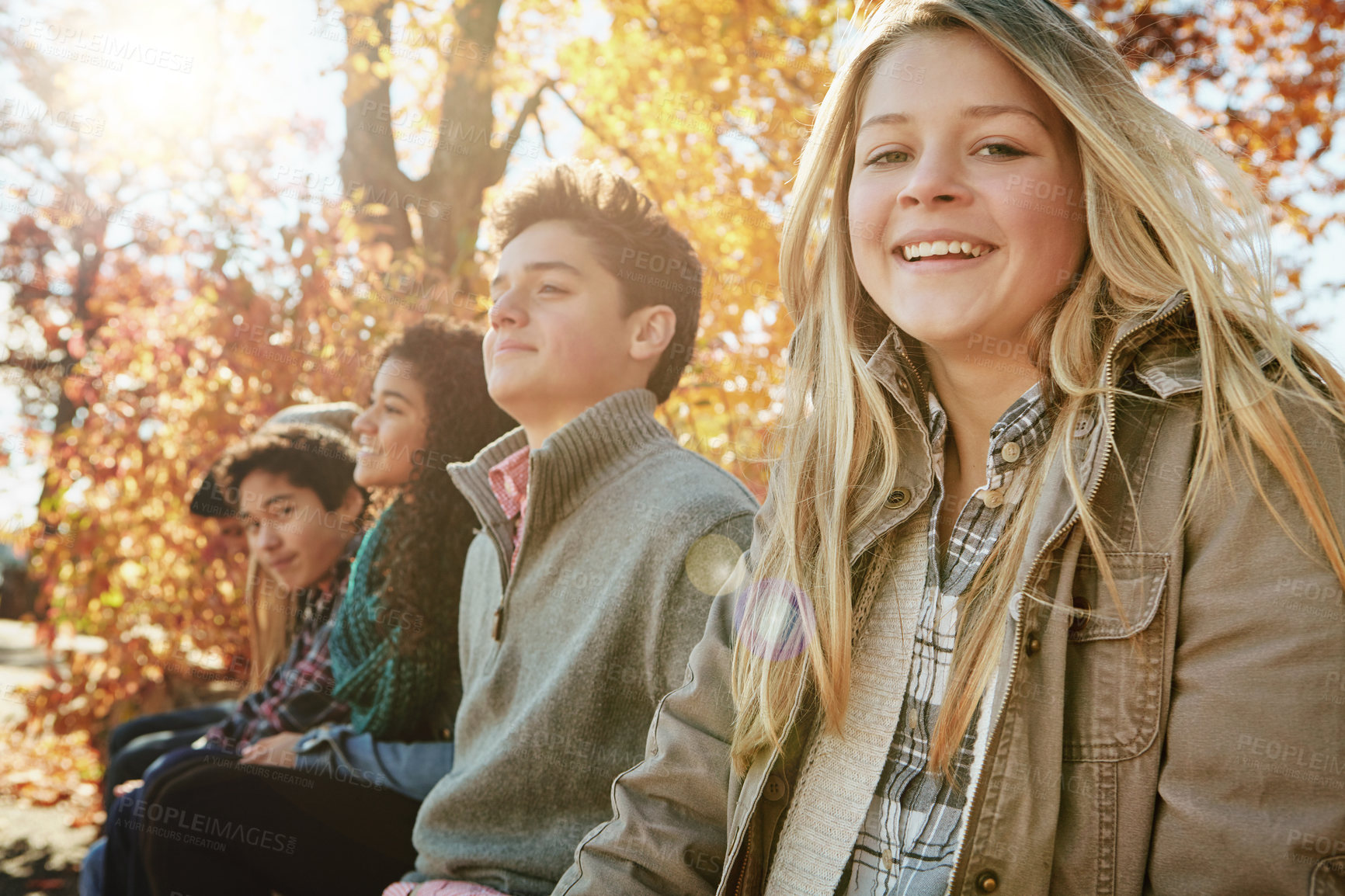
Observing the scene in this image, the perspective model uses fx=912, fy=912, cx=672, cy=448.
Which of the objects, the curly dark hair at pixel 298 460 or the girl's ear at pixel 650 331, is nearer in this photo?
the girl's ear at pixel 650 331

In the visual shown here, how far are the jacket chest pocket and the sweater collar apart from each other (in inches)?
57.7

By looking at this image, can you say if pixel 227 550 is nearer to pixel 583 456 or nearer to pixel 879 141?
pixel 583 456

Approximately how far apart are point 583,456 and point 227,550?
9.99ft

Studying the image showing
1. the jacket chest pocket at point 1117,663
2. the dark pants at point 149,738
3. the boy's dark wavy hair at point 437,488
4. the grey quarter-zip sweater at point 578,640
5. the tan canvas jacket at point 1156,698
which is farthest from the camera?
the dark pants at point 149,738

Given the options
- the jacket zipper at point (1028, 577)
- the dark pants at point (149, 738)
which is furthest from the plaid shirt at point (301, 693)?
the jacket zipper at point (1028, 577)

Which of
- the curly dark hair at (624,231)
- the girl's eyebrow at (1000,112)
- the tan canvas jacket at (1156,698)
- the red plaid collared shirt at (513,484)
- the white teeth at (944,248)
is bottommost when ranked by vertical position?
the tan canvas jacket at (1156,698)

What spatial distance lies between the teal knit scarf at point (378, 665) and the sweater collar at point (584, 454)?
817 mm

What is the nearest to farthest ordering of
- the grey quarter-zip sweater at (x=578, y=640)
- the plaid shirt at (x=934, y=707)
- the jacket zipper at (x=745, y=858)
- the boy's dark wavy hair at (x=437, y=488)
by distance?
the plaid shirt at (x=934, y=707) → the jacket zipper at (x=745, y=858) → the grey quarter-zip sweater at (x=578, y=640) → the boy's dark wavy hair at (x=437, y=488)

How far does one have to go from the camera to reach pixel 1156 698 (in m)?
1.25

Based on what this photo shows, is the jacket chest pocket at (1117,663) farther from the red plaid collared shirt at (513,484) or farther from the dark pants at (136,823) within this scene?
the dark pants at (136,823)

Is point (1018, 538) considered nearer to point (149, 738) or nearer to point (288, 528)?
point (288, 528)

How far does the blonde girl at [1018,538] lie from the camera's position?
120 centimetres

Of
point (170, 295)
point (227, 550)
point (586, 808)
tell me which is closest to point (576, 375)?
point (586, 808)

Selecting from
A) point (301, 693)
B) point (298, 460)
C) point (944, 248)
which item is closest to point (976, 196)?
point (944, 248)
